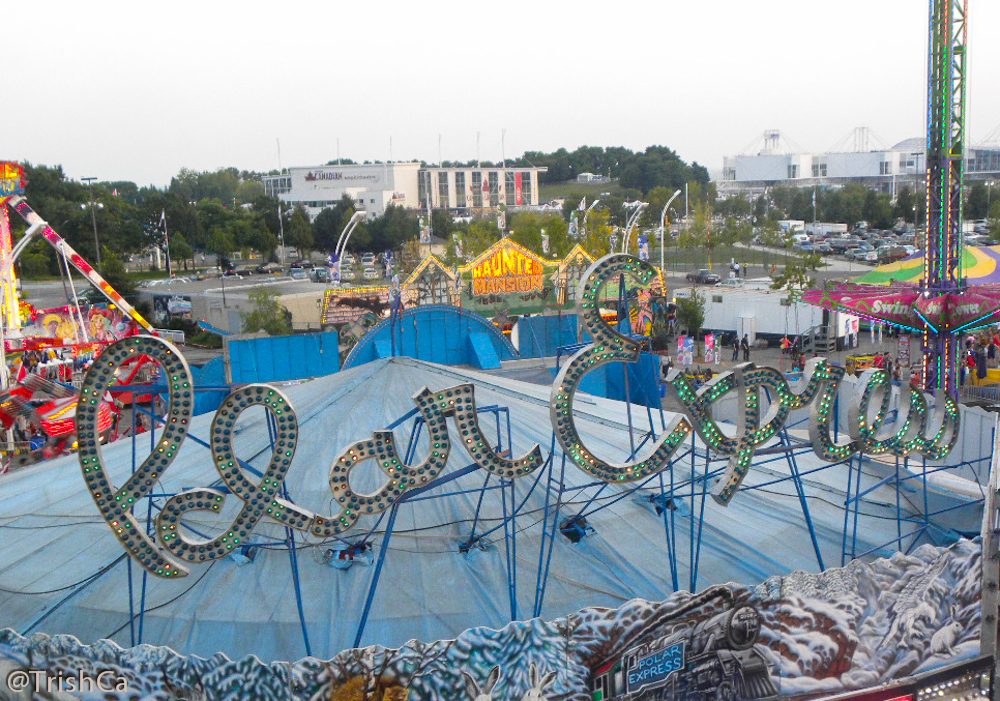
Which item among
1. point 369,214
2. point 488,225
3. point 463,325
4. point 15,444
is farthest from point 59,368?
point 369,214

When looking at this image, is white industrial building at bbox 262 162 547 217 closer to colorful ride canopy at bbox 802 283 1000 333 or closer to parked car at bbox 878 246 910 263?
parked car at bbox 878 246 910 263

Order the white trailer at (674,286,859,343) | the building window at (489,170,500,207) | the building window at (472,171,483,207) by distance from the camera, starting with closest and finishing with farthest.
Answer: the white trailer at (674,286,859,343), the building window at (489,170,500,207), the building window at (472,171,483,207)

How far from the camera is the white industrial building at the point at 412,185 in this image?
364 ft

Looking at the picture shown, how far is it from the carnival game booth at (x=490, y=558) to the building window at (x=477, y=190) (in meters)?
103

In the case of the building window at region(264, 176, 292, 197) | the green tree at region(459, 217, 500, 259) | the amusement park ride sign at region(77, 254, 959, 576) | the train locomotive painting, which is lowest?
the train locomotive painting

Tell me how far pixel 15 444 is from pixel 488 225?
1898 inches

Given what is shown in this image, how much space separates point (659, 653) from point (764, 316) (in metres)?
30.4

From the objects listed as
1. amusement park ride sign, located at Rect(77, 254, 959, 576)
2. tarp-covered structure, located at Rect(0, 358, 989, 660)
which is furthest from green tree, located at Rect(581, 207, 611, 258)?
amusement park ride sign, located at Rect(77, 254, 959, 576)

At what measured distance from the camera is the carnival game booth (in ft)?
34.0

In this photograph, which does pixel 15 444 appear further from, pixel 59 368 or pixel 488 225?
pixel 488 225

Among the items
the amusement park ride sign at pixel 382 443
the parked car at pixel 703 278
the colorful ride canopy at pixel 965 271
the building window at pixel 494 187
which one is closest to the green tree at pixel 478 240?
the parked car at pixel 703 278

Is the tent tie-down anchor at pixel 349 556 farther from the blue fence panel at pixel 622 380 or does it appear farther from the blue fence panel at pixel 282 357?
the blue fence panel at pixel 282 357

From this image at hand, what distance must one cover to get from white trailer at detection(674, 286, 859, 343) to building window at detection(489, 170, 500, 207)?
70.3 meters

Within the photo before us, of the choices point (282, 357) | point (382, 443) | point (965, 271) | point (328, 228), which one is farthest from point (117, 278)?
point (382, 443)
